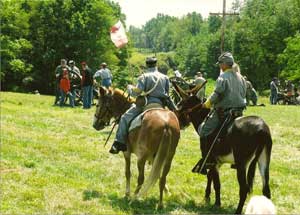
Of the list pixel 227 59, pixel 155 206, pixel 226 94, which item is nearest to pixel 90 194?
pixel 155 206

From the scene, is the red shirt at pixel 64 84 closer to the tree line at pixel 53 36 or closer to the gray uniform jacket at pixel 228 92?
the gray uniform jacket at pixel 228 92

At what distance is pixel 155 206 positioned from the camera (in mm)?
9055

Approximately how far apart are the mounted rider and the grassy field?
1041 mm

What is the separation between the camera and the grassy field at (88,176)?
895 centimetres

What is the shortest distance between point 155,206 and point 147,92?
1.93 metres

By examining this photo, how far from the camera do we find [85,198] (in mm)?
9352

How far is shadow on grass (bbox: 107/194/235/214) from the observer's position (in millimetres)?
8766

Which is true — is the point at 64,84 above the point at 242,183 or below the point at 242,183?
above

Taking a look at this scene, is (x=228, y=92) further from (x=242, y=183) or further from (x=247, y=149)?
(x=242, y=183)

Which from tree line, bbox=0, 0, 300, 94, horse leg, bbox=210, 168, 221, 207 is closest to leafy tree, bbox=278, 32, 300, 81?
tree line, bbox=0, 0, 300, 94

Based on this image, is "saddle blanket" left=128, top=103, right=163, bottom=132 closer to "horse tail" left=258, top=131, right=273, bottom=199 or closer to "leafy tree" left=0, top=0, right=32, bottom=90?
"horse tail" left=258, top=131, right=273, bottom=199

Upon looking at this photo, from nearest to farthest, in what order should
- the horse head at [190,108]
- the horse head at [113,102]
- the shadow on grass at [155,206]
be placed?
the shadow on grass at [155,206]
the horse head at [190,108]
the horse head at [113,102]

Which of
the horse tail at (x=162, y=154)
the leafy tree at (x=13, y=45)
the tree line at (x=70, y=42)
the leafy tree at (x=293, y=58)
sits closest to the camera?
the horse tail at (x=162, y=154)

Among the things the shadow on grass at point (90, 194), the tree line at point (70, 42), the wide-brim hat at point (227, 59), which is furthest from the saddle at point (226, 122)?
the tree line at point (70, 42)
